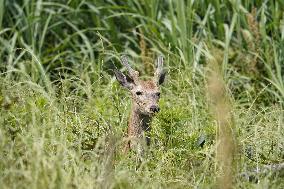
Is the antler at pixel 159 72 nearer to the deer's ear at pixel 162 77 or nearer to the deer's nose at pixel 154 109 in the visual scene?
the deer's ear at pixel 162 77

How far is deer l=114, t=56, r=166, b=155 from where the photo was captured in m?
5.91

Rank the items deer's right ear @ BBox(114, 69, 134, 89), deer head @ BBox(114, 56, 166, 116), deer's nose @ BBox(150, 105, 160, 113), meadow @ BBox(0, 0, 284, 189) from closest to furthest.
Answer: meadow @ BBox(0, 0, 284, 189) → deer's nose @ BBox(150, 105, 160, 113) → deer head @ BBox(114, 56, 166, 116) → deer's right ear @ BBox(114, 69, 134, 89)

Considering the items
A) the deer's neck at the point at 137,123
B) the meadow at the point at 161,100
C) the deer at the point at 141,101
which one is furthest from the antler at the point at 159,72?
the deer's neck at the point at 137,123

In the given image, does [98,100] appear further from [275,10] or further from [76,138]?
[275,10]

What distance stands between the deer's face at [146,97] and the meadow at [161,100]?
0.12 metres

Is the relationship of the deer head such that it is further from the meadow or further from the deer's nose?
the meadow

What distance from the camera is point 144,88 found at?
20.4 feet

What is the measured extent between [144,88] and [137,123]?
346 mm

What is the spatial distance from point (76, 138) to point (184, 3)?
3195mm

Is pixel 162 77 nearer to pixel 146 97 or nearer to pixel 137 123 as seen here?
pixel 146 97

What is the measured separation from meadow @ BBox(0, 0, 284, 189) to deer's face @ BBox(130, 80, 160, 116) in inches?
4.7

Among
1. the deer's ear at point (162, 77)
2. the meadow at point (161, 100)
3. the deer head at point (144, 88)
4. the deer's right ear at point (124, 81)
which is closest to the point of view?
the meadow at point (161, 100)

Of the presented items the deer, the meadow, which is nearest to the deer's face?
the deer

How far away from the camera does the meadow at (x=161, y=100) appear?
438 centimetres
